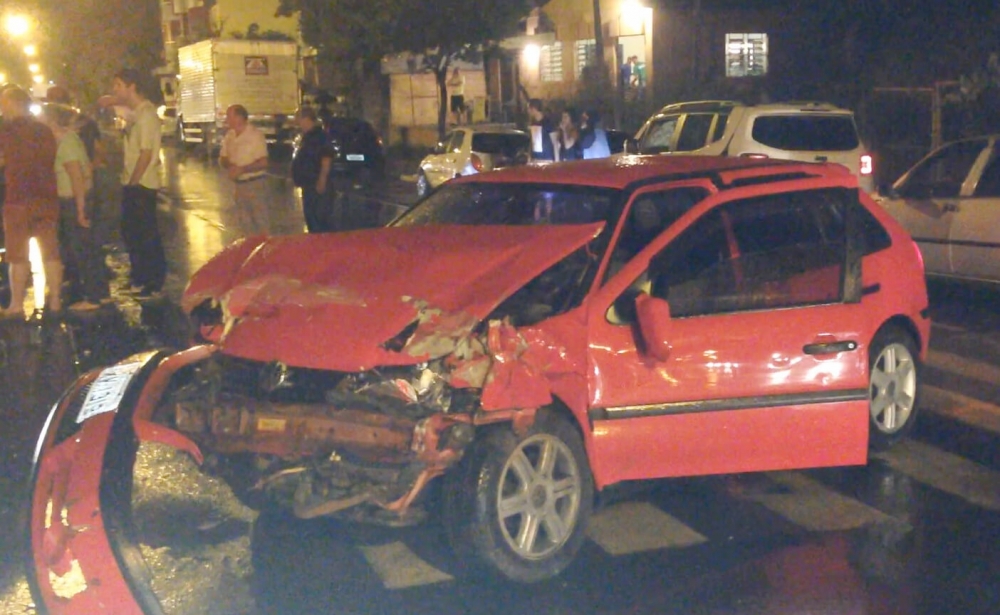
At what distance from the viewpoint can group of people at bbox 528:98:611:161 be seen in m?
21.0

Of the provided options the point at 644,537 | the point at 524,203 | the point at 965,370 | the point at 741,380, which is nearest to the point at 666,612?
the point at 644,537

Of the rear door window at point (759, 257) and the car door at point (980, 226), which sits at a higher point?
the rear door window at point (759, 257)

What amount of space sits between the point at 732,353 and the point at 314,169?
7774 millimetres

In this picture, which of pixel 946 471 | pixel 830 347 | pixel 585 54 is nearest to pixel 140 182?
pixel 830 347

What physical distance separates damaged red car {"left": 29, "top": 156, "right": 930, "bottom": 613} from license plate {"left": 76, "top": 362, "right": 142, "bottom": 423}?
0.01 m

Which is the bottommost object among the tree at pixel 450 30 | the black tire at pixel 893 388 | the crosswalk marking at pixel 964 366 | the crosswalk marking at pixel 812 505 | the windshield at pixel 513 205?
the crosswalk marking at pixel 964 366

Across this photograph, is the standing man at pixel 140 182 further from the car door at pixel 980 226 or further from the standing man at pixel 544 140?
the standing man at pixel 544 140

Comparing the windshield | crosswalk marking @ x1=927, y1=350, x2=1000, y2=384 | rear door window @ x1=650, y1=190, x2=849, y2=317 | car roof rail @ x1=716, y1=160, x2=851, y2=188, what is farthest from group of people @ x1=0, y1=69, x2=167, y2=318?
crosswalk marking @ x1=927, y1=350, x2=1000, y2=384

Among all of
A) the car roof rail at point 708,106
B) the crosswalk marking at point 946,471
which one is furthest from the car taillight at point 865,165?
the crosswalk marking at point 946,471

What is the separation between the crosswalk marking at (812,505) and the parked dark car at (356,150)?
853 inches

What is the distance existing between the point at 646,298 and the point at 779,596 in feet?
4.24

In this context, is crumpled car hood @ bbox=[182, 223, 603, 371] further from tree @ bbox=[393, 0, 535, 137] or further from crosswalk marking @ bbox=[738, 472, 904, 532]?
tree @ bbox=[393, 0, 535, 137]

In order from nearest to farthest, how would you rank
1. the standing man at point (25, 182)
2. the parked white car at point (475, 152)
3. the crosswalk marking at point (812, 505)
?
the crosswalk marking at point (812, 505)
the standing man at point (25, 182)
the parked white car at point (475, 152)

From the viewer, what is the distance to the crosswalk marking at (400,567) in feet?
16.5
